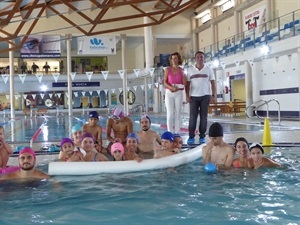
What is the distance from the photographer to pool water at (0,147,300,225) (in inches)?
126

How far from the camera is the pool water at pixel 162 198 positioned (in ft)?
10.5

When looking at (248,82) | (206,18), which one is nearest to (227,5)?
(206,18)

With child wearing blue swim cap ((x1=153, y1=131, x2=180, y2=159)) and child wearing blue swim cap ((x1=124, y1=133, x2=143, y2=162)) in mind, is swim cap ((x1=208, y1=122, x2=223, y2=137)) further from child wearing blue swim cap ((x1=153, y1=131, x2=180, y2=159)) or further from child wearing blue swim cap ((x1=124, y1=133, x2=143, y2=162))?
child wearing blue swim cap ((x1=124, y1=133, x2=143, y2=162))

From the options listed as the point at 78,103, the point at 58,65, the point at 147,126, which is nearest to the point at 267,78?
the point at 147,126

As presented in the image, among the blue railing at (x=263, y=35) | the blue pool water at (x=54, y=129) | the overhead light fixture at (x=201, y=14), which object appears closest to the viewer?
the blue pool water at (x=54, y=129)

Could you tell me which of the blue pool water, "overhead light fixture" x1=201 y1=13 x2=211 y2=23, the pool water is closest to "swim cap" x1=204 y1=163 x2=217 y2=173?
the pool water

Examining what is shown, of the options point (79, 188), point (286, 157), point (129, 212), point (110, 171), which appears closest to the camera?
point (129, 212)

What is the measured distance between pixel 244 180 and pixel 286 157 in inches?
75.3

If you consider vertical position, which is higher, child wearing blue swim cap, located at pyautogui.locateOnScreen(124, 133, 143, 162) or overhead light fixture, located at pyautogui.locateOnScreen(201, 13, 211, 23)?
overhead light fixture, located at pyautogui.locateOnScreen(201, 13, 211, 23)

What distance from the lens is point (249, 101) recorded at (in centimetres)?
2222

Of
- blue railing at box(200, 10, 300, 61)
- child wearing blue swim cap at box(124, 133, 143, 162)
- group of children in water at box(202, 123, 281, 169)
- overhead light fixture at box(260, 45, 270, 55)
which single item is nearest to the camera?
group of children in water at box(202, 123, 281, 169)

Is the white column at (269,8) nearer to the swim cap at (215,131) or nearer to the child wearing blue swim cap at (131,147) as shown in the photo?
the child wearing blue swim cap at (131,147)

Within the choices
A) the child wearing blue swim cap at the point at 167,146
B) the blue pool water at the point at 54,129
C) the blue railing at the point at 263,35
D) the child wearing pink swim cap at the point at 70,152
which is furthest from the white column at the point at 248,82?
the child wearing pink swim cap at the point at 70,152

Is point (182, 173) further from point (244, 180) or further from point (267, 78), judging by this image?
point (267, 78)
